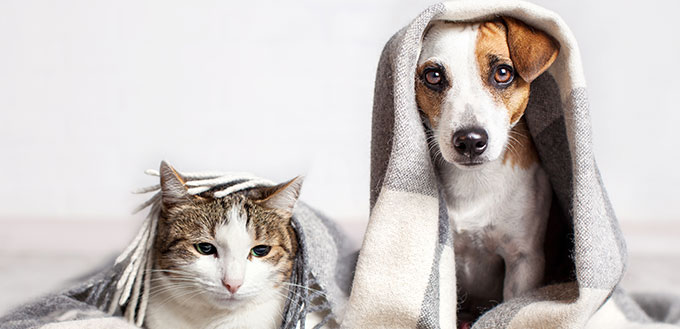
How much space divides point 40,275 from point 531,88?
1.32 metres

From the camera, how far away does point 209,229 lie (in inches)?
44.5

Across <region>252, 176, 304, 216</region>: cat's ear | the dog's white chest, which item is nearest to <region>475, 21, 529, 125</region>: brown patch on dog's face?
the dog's white chest

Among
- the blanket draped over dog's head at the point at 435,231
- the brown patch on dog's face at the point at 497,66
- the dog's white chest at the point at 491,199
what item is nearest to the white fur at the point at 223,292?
the blanket draped over dog's head at the point at 435,231

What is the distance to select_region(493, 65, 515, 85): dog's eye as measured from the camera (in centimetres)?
114

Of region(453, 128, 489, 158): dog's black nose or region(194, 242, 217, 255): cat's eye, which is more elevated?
region(453, 128, 489, 158): dog's black nose

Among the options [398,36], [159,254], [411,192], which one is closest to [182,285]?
[159,254]

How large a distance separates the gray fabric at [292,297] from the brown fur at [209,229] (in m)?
0.03

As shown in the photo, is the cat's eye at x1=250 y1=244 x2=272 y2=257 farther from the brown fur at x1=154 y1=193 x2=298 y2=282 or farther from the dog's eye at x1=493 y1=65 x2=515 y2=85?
the dog's eye at x1=493 y1=65 x2=515 y2=85

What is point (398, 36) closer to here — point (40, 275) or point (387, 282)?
point (387, 282)

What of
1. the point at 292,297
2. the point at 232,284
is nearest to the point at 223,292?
the point at 232,284

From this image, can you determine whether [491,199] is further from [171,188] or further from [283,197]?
[171,188]

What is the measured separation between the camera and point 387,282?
1137mm

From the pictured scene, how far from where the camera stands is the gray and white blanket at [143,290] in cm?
115

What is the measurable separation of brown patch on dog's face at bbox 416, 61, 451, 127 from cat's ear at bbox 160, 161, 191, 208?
437 mm
